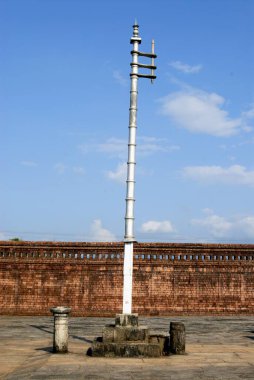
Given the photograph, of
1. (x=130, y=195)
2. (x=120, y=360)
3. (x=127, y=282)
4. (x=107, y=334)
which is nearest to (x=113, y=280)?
(x=127, y=282)

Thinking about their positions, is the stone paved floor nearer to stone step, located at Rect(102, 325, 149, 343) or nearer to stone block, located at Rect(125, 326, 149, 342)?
stone step, located at Rect(102, 325, 149, 343)

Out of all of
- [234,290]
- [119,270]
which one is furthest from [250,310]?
[119,270]

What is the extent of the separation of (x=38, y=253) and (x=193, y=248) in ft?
19.6

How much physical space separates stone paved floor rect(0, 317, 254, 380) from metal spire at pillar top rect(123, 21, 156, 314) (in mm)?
1585

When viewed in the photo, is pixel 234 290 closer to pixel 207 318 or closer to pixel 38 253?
pixel 207 318

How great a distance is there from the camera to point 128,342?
9.11 m

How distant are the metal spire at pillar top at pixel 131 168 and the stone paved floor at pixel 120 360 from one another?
5.20 ft

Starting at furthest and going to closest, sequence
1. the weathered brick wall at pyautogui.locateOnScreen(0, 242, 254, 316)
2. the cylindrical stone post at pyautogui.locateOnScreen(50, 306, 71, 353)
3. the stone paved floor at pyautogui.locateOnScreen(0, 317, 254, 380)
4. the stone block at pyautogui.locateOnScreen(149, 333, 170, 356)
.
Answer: the weathered brick wall at pyautogui.locateOnScreen(0, 242, 254, 316) → the cylindrical stone post at pyautogui.locateOnScreen(50, 306, 71, 353) → the stone block at pyautogui.locateOnScreen(149, 333, 170, 356) → the stone paved floor at pyautogui.locateOnScreen(0, 317, 254, 380)

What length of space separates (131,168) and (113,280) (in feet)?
30.7

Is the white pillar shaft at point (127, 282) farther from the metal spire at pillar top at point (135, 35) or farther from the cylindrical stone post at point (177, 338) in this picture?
the metal spire at pillar top at point (135, 35)

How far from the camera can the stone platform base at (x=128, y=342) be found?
8977 millimetres

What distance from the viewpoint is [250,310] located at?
61.9 ft

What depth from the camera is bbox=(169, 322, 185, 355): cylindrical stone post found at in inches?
369

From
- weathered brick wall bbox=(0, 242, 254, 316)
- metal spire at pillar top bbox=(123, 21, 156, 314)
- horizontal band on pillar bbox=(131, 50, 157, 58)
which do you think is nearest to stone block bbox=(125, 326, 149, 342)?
metal spire at pillar top bbox=(123, 21, 156, 314)
